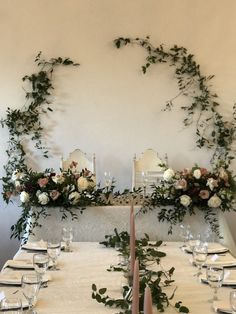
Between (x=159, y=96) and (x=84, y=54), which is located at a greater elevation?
(x=84, y=54)

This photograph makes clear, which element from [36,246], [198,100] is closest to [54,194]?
[36,246]

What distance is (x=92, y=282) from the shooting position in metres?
2.42

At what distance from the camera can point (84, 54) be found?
220 inches

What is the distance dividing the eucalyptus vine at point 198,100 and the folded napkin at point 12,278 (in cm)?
355

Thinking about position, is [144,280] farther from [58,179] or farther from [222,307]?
[58,179]

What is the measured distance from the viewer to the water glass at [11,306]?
73.4 inches

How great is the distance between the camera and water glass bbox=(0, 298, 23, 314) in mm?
1864

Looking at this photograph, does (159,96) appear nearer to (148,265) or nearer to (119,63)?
(119,63)

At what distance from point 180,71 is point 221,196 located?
242 cm

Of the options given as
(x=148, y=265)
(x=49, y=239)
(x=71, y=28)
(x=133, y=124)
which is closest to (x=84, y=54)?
(x=71, y=28)

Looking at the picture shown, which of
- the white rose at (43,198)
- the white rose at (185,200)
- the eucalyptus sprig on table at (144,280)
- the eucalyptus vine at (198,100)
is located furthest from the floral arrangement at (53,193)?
the eucalyptus vine at (198,100)

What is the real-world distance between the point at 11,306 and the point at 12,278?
48 cm

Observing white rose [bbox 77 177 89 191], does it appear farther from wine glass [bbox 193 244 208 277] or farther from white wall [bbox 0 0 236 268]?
white wall [bbox 0 0 236 268]

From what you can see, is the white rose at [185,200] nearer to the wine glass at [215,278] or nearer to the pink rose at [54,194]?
the pink rose at [54,194]
